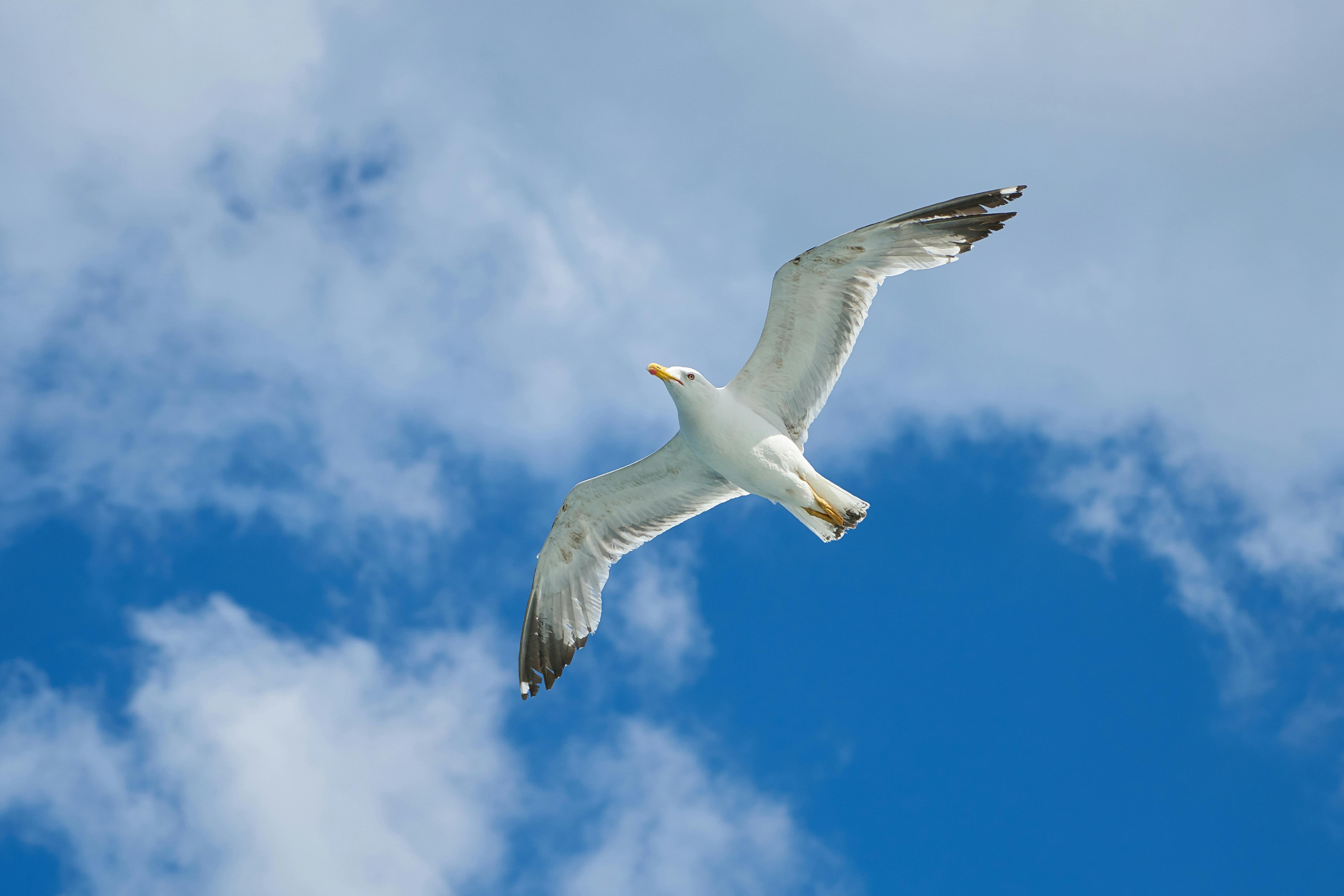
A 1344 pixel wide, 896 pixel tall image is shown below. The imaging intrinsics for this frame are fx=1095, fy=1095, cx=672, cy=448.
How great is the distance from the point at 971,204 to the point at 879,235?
0.99 meters

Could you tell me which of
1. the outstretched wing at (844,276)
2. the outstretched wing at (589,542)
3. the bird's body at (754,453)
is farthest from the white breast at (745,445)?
the outstretched wing at (589,542)

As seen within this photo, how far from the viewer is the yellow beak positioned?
36.7 ft

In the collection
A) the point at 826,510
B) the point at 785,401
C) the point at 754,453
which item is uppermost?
the point at 785,401

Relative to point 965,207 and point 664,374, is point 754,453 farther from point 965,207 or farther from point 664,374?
point 965,207

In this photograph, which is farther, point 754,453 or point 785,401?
point 785,401

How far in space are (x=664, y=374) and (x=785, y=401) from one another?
1.35 metres

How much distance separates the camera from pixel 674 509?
12.6m

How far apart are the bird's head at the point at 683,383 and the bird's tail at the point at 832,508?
1.32 meters

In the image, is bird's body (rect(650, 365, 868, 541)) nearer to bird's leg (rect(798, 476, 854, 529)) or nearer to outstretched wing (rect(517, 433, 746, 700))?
bird's leg (rect(798, 476, 854, 529))

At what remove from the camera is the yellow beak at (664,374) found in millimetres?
11195

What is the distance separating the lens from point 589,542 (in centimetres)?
1276

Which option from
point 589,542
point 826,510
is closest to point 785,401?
point 826,510

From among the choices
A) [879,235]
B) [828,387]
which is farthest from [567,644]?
[879,235]

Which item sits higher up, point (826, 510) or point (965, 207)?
point (965, 207)
